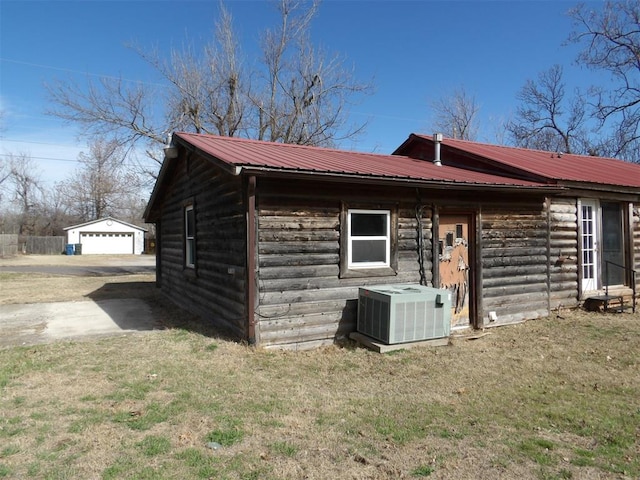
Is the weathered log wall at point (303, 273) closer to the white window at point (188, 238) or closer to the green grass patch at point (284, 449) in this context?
the green grass patch at point (284, 449)

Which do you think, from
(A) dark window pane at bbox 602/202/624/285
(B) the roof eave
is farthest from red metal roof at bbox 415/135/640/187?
(B) the roof eave

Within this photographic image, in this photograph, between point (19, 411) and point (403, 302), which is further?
point (403, 302)

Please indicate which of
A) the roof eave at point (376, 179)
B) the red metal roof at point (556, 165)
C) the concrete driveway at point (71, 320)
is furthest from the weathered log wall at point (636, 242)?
the concrete driveway at point (71, 320)

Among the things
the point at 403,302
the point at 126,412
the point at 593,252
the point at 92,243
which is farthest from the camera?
the point at 92,243

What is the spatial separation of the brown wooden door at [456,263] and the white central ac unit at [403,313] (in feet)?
4.46

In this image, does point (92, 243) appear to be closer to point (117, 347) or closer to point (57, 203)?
point (57, 203)

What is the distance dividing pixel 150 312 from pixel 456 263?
6803mm

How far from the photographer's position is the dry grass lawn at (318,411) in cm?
348

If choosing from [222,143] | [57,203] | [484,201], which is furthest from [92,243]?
[484,201]

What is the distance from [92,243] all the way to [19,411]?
45.3 metres

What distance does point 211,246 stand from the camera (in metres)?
8.58

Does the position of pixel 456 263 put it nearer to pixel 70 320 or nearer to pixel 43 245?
pixel 70 320

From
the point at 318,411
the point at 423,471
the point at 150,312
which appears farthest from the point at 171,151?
the point at 423,471

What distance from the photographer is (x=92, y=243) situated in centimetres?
4522
